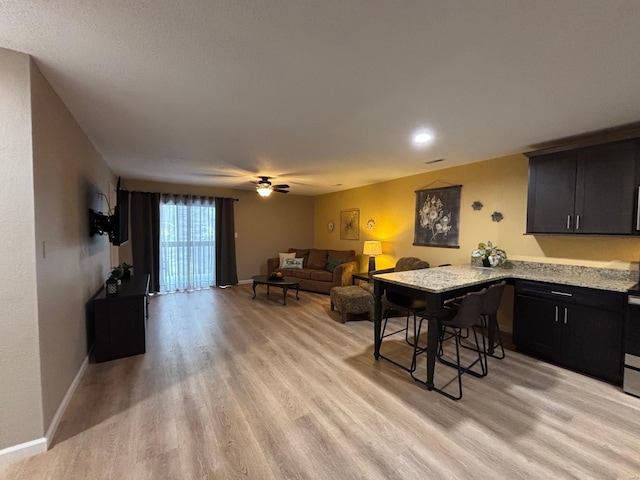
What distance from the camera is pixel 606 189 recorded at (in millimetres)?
2760

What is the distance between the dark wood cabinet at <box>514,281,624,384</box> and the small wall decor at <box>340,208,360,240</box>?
3.68 metres

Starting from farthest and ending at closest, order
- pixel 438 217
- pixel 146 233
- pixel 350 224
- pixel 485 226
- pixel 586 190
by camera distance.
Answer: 1. pixel 350 224
2. pixel 146 233
3. pixel 438 217
4. pixel 485 226
5. pixel 586 190

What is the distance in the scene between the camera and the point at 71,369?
7.63 feet

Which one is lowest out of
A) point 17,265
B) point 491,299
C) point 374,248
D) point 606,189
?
point 491,299

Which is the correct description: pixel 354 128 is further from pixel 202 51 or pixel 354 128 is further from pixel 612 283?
pixel 612 283

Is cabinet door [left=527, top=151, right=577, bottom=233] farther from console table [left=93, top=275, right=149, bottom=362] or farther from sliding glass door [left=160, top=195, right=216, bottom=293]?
sliding glass door [left=160, top=195, right=216, bottom=293]

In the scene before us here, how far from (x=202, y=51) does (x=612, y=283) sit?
3953 mm

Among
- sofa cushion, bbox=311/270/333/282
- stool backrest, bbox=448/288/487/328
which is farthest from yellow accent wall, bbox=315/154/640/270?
stool backrest, bbox=448/288/487/328

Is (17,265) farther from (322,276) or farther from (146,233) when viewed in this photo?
(322,276)

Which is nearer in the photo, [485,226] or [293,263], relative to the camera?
[485,226]

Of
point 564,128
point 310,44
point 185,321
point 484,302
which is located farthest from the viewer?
point 185,321

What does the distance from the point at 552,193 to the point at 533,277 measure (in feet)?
3.22

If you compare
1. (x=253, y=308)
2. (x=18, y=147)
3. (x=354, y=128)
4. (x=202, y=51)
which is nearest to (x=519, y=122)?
(x=354, y=128)

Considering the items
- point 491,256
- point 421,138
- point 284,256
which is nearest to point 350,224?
point 284,256
